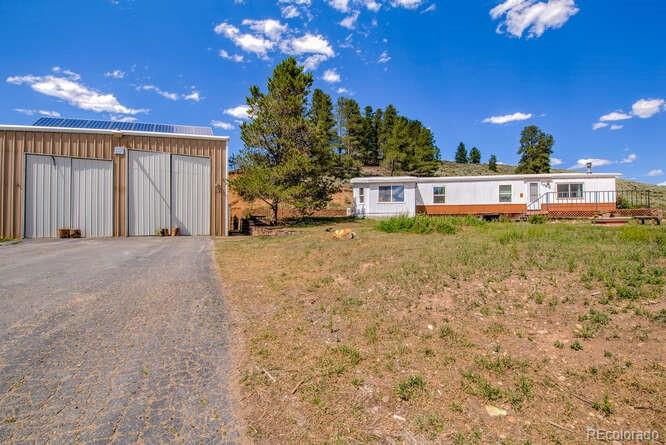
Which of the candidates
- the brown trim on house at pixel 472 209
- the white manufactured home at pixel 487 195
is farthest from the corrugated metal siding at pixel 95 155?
the brown trim on house at pixel 472 209

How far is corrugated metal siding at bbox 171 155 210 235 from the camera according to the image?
15758 mm

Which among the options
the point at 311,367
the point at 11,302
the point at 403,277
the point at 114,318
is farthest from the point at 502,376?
the point at 11,302

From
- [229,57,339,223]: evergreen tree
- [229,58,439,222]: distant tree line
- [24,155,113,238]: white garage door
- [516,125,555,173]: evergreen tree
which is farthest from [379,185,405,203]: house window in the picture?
[516,125,555,173]: evergreen tree

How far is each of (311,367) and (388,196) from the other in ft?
63.9

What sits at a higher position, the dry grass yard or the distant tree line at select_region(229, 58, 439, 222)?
the distant tree line at select_region(229, 58, 439, 222)

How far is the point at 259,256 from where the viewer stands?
8703 mm

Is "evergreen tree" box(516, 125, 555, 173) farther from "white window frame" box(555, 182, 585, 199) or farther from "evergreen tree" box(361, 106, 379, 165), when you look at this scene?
"white window frame" box(555, 182, 585, 199)

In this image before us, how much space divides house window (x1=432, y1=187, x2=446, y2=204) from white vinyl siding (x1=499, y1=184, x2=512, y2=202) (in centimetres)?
342

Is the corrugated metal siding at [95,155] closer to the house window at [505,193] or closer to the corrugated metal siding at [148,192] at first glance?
the corrugated metal siding at [148,192]

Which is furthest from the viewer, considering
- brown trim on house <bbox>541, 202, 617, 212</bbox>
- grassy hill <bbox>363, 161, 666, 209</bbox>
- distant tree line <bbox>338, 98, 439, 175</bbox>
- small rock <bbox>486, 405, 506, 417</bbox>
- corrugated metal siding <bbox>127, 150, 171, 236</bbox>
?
distant tree line <bbox>338, 98, 439, 175</bbox>

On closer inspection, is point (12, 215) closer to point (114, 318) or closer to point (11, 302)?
point (11, 302)

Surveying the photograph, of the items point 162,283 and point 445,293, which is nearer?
point 445,293

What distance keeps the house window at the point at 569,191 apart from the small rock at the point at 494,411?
2197 cm

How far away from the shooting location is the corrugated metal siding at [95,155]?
13.6 m
